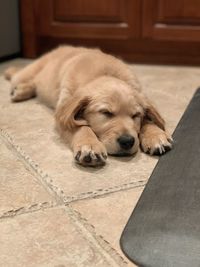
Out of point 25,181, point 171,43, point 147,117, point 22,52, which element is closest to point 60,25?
point 22,52

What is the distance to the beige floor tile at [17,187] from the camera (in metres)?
1.29

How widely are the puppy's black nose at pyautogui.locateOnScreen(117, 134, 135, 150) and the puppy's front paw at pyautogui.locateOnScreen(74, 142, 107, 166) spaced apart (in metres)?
0.07

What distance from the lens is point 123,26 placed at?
9.62ft

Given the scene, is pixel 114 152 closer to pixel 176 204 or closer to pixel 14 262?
pixel 176 204

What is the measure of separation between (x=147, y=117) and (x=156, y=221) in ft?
A: 2.08

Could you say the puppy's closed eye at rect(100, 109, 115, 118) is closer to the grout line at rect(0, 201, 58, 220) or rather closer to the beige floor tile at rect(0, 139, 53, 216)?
the beige floor tile at rect(0, 139, 53, 216)

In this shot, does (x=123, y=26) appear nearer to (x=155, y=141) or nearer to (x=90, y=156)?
(x=155, y=141)

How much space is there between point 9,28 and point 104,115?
1.65 m

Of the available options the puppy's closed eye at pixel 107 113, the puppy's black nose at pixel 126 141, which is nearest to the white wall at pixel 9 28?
the puppy's closed eye at pixel 107 113

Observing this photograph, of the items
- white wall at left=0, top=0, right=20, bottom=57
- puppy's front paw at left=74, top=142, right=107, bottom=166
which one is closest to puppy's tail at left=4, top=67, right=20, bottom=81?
white wall at left=0, top=0, right=20, bottom=57

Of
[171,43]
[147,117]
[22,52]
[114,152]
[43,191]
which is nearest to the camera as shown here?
[43,191]

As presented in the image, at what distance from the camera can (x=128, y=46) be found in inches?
120

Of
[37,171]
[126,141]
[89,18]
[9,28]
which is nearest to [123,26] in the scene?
[89,18]

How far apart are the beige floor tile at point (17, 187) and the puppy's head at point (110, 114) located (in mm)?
240
